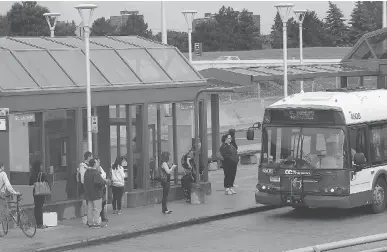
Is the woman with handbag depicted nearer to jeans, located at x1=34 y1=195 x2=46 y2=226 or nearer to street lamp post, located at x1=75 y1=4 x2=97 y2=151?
jeans, located at x1=34 y1=195 x2=46 y2=226

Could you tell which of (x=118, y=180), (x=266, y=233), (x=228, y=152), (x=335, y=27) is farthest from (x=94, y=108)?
(x=335, y=27)

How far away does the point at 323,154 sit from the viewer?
24500mm

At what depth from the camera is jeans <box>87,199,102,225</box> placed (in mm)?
23422

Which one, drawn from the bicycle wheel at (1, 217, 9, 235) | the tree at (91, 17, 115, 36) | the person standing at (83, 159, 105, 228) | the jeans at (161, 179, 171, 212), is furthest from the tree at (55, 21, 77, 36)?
the bicycle wheel at (1, 217, 9, 235)

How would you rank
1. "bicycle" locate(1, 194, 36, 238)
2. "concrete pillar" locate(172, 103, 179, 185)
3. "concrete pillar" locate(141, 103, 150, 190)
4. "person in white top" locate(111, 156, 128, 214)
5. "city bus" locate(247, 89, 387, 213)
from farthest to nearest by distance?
"concrete pillar" locate(172, 103, 179, 185) → "concrete pillar" locate(141, 103, 150, 190) → "person in white top" locate(111, 156, 128, 214) → "city bus" locate(247, 89, 387, 213) → "bicycle" locate(1, 194, 36, 238)

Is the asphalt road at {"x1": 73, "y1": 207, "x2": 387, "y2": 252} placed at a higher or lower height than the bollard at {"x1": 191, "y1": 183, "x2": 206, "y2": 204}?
lower

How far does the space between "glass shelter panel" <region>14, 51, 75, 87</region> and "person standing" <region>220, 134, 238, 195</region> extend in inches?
207

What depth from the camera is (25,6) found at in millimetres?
108938

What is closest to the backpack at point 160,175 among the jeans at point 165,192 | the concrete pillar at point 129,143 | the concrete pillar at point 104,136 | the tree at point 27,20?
the jeans at point 165,192

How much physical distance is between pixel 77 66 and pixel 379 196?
7.75 meters

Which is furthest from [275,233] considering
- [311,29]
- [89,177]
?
[311,29]

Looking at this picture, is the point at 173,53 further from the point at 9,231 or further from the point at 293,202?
the point at 9,231

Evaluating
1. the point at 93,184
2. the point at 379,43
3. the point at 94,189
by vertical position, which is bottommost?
the point at 94,189

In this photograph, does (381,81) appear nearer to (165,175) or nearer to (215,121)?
(215,121)
